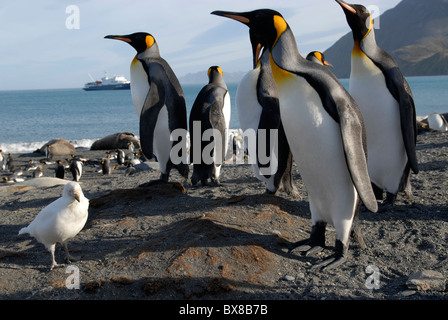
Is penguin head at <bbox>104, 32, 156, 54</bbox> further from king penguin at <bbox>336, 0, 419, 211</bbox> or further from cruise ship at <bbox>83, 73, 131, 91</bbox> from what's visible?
cruise ship at <bbox>83, 73, 131, 91</bbox>

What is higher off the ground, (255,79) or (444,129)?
(255,79)

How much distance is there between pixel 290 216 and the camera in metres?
4.95

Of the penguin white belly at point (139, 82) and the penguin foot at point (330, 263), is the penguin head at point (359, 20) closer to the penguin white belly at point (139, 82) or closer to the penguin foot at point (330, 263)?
the penguin foot at point (330, 263)

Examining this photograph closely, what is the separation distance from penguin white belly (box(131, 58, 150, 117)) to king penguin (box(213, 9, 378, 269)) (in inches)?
131

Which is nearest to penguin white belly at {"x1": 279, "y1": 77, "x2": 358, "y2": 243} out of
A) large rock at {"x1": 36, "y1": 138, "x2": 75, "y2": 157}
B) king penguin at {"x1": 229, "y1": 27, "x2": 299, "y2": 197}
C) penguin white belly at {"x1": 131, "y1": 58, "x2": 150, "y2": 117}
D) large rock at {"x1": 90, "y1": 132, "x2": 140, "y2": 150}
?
king penguin at {"x1": 229, "y1": 27, "x2": 299, "y2": 197}

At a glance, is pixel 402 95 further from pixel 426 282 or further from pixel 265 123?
pixel 426 282

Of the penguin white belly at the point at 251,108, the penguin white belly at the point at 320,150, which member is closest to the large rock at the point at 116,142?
the penguin white belly at the point at 251,108

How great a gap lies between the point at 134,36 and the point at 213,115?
1804 millimetres


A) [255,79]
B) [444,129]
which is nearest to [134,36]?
[255,79]

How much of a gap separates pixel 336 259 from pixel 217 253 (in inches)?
39.8

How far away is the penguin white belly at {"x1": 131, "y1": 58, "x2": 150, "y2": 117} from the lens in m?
6.82

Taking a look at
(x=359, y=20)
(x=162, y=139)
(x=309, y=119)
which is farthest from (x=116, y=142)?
(x=309, y=119)
